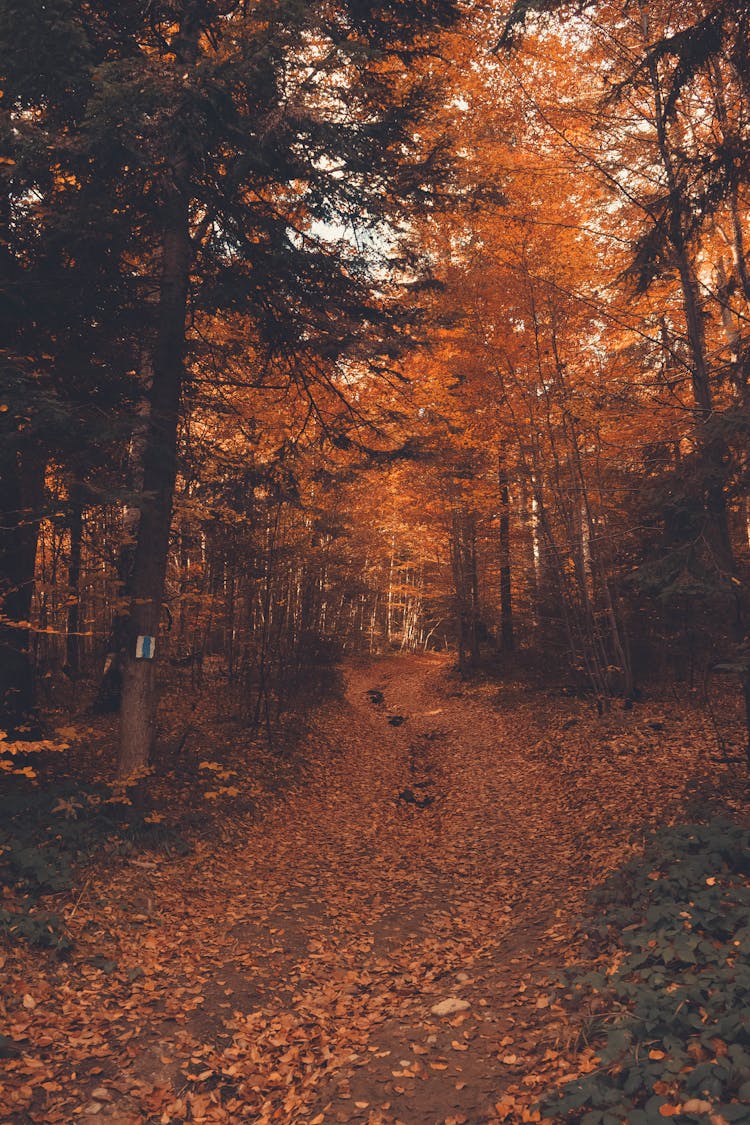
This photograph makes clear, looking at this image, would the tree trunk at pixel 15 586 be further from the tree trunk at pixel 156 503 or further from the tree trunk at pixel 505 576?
the tree trunk at pixel 505 576

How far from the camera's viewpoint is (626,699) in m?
13.3

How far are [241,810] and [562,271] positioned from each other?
38.7 feet

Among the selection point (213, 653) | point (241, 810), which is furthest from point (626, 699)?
point (213, 653)

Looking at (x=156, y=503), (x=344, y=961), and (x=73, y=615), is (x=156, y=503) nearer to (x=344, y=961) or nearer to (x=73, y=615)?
(x=344, y=961)

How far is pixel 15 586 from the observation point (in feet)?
25.6

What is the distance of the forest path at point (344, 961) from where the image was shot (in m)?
4.21

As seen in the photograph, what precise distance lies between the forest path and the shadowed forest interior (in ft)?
0.12

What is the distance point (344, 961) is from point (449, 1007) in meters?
1.35

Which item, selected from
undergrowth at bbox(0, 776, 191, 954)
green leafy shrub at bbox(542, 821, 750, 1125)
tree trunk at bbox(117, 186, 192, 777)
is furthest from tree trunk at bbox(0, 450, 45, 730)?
green leafy shrub at bbox(542, 821, 750, 1125)

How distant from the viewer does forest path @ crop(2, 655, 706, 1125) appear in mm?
4211

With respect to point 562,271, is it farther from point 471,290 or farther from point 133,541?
point 133,541

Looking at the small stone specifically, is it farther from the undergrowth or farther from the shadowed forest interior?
the undergrowth

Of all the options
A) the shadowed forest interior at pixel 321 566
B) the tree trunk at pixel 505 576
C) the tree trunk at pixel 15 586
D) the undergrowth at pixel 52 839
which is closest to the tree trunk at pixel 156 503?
the shadowed forest interior at pixel 321 566

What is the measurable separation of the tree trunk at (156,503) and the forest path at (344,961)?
1.63m
